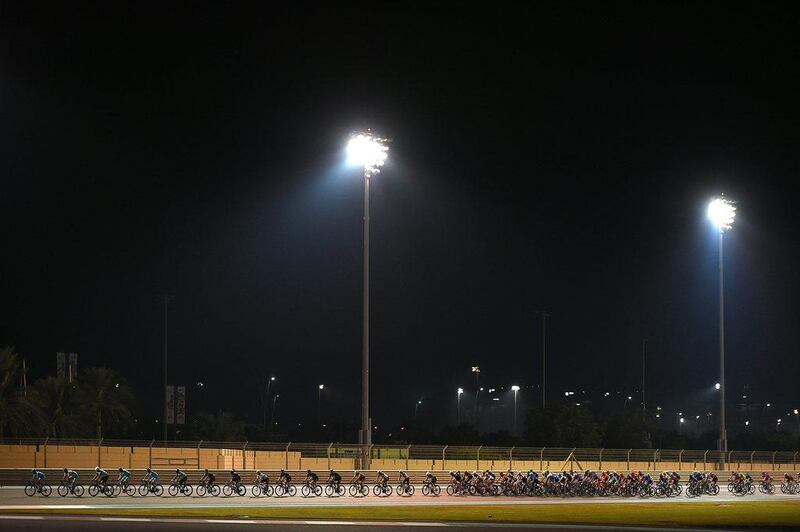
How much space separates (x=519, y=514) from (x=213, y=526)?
12.0m

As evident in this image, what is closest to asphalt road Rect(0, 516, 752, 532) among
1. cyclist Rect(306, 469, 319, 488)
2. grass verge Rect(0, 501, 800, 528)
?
grass verge Rect(0, 501, 800, 528)

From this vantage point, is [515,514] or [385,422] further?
[385,422]

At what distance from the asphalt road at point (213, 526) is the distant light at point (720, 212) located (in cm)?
4026

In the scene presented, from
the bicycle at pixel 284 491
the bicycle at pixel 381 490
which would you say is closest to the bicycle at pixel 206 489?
the bicycle at pixel 284 491

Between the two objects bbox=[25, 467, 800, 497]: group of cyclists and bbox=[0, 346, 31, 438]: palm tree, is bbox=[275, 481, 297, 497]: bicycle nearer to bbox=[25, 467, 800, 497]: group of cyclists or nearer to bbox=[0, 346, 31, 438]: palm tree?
bbox=[25, 467, 800, 497]: group of cyclists

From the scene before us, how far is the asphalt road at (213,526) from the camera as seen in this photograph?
27.0 meters

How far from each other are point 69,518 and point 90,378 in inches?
1686

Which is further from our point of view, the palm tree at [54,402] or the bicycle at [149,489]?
the palm tree at [54,402]

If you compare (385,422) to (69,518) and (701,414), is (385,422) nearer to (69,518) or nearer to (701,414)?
(701,414)

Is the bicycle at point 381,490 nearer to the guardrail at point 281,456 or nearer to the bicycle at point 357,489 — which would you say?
the bicycle at point 357,489

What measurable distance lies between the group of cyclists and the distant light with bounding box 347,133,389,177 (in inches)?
534

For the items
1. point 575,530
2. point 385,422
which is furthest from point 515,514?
point 385,422

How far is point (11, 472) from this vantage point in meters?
46.6

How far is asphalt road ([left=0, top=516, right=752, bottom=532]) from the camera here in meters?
27.0
